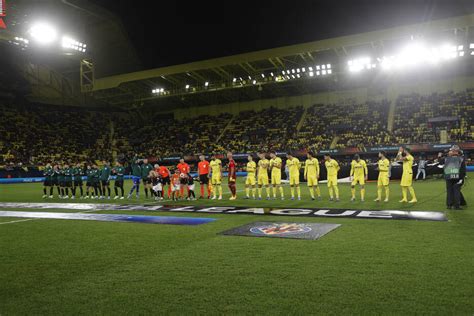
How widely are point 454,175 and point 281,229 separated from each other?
19.6ft

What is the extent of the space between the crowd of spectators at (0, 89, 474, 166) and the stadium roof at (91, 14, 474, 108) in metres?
3.27

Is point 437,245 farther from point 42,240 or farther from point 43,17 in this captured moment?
point 43,17

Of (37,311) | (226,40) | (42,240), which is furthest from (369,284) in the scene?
(226,40)

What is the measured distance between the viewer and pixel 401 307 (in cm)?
408

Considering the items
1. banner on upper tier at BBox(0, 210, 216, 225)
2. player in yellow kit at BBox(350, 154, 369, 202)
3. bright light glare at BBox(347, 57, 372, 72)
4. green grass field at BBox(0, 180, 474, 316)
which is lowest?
green grass field at BBox(0, 180, 474, 316)

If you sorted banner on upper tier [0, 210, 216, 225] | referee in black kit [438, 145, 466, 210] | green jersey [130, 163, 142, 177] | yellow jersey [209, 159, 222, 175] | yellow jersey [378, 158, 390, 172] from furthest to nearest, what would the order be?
green jersey [130, 163, 142, 177], yellow jersey [209, 159, 222, 175], yellow jersey [378, 158, 390, 172], referee in black kit [438, 145, 466, 210], banner on upper tier [0, 210, 216, 225]

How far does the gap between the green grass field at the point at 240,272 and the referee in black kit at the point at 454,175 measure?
2.24m

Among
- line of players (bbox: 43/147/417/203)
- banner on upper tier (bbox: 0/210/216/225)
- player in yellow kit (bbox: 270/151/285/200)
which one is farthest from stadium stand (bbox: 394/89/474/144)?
banner on upper tier (bbox: 0/210/216/225)

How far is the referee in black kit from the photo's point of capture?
1122cm

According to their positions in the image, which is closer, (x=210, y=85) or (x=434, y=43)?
(x=434, y=43)

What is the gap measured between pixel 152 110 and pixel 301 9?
102ft

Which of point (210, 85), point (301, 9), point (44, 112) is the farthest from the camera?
point (44, 112)

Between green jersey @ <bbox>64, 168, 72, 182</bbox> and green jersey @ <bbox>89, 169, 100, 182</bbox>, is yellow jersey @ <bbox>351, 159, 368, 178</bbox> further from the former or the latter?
green jersey @ <bbox>64, 168, 72, 182</bbox>

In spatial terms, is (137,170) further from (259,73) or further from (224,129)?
(224,129)
